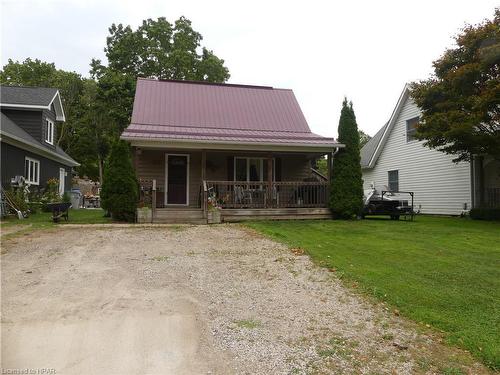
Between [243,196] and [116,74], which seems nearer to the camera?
[243,196]

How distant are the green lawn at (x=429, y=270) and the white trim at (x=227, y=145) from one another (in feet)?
12.1

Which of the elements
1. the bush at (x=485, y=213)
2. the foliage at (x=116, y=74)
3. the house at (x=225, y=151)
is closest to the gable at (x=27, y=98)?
the house at (x=225, y=151)

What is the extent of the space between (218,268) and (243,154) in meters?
9.78

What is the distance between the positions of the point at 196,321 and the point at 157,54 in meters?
30.3

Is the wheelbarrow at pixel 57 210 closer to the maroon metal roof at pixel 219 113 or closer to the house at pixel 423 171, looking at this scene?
the maroon metal roof at pixel 219 113

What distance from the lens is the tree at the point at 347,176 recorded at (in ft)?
45.5

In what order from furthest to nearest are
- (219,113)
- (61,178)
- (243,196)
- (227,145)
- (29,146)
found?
(61,178)
(219,113)
(29,146)
(243,196)
(227,145)

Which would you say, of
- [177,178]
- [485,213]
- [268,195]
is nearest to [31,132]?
[177,178]

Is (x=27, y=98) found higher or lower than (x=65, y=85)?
lower

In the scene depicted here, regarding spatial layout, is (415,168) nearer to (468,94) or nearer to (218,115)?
(468,94)

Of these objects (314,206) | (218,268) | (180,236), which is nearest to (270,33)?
(314,206)

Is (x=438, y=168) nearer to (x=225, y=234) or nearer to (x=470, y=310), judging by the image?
(x=225, y=234)

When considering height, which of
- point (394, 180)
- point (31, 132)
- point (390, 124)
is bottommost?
point (394, 180)

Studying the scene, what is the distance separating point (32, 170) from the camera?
59.4 ft
